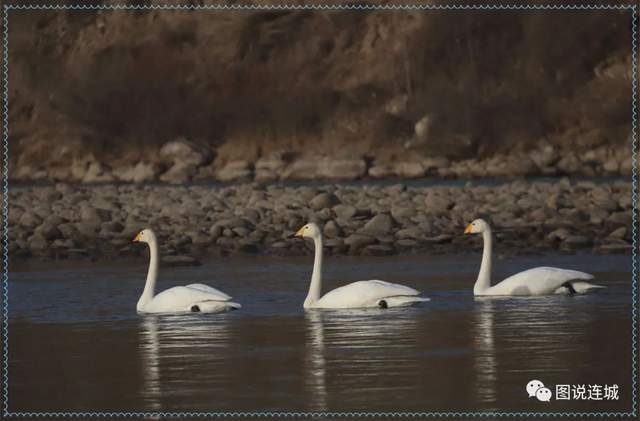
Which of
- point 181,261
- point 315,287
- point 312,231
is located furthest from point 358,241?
point 315,287

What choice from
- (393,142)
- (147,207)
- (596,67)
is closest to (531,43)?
(596,67)

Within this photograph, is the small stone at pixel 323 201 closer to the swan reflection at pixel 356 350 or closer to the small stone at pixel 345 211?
the small stone at pixel 345 211

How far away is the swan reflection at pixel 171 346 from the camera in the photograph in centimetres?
1143

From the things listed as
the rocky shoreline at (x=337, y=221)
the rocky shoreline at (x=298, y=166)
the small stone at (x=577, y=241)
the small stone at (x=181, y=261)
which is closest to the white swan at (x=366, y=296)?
the small stone at (x=181, y=261)

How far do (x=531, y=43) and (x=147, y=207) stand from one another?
26630 millimetres

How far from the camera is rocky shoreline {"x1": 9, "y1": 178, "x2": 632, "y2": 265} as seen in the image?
23.9 m

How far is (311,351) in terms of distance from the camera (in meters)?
13.0

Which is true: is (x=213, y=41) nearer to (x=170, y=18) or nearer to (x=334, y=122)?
(x=170, y=18)

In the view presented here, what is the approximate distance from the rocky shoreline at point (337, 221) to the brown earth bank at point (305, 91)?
15132mm

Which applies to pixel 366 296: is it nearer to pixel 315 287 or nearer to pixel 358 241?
pixel 315 287

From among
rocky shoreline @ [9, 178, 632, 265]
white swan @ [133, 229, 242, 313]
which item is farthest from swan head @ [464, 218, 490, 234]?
rocky shoreline @ [9, 178, 632, 265]

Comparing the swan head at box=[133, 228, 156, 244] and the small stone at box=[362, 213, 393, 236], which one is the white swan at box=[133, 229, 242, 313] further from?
the small stone at box=[362, 213, 393, 236]

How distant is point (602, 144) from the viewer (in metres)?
48.2
